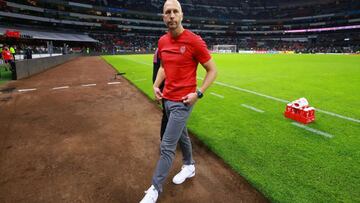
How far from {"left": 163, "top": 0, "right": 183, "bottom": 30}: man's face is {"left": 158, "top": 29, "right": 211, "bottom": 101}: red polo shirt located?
0.14m

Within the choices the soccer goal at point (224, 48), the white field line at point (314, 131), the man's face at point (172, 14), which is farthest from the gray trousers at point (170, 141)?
the soccer goal at point (224, 48)

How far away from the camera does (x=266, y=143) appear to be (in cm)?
434

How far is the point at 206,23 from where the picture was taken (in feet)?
314

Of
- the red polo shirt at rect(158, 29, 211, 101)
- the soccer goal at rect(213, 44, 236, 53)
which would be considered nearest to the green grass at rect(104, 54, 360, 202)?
the red polo shirt at rect(158, 29, 211, 101)

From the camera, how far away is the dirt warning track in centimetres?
296

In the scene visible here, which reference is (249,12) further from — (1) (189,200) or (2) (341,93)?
(1) (189,200)

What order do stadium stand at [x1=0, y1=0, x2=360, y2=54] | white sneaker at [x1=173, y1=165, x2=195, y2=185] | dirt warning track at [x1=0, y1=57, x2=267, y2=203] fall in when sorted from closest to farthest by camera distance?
dirt warning track at [x1=0, y1=57, x2=267, y2=203] → white sneaker at [x1=173, y1=165, x2=195, y2=185] → stadium stand at [x1=0, y1=0, x2=360, y2=54]

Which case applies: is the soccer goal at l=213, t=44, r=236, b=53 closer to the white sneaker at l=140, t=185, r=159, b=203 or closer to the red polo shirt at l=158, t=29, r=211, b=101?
Result: the red polo shirt at l=158, t=29, r=211, b=101

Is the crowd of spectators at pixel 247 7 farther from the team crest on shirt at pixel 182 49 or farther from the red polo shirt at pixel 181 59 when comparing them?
the team crest on shirt at pixel 182 49

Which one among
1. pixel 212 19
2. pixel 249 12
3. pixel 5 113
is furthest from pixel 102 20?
pixel 5 113

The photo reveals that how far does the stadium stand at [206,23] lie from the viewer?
5712 centimetres

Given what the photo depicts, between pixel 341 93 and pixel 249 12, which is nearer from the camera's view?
pixel 341 93

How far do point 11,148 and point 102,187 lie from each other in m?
2.58

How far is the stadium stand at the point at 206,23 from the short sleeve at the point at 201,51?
51.5 meters
